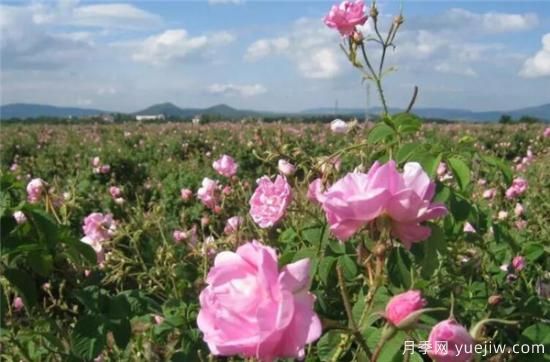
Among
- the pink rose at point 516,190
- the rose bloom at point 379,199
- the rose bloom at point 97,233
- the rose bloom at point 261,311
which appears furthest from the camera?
the pink rose at point 516,190

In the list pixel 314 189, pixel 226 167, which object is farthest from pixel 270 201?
pixel 226 167

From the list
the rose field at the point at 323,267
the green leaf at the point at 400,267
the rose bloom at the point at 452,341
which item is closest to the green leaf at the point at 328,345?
the rose field at the point at 323,267

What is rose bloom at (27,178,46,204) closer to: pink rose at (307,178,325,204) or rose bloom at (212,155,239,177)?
rose bloom at (212,155,239,177)

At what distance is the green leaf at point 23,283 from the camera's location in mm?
1515

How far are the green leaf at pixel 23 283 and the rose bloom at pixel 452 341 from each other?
1030 millimetres

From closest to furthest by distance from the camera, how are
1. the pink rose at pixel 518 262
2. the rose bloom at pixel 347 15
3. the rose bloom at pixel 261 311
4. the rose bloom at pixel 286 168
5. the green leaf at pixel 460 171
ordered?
the rose bloom at pixel 261 311 < the green leaf at pixel 460 171 < the rose bloom at pixel 286 168 < the rose bloom at pixel 347 15 < the pink rose at pixel 518 262

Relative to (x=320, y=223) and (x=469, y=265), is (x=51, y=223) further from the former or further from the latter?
(x=469, y=265)

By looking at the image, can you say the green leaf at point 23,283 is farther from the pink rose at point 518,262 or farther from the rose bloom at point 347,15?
the pink rose at point 518,262

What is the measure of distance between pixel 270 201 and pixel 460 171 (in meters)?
0.40

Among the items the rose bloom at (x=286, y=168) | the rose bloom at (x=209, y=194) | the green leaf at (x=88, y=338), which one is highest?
the rose bloom at (x=286, y=168)

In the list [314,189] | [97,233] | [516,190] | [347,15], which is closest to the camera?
[314,189]

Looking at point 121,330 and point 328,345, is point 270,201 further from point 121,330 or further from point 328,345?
point 121,330

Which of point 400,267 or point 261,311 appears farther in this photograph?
point 400,267

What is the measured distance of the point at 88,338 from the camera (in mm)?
1490
